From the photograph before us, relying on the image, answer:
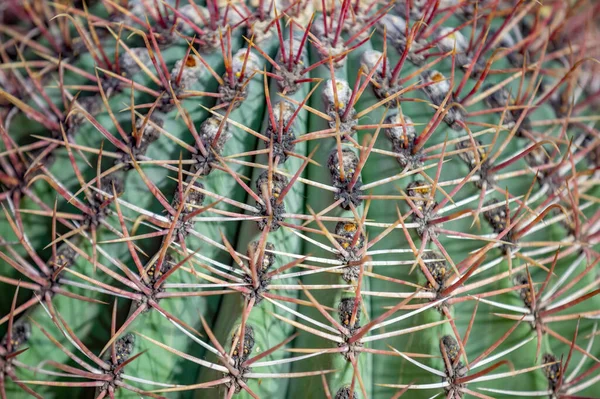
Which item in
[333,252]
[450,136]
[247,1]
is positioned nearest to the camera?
[333,252]

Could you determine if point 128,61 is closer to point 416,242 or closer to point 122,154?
point 122,154

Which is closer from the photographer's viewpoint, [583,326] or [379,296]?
[379,296]

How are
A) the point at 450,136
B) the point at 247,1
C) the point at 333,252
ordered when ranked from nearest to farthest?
1. the point at 333,252
2. the point at 450,136
3. the point at 247,1

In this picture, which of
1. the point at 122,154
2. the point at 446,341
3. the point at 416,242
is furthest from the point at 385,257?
the point at 122,154

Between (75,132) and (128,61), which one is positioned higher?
(128,61)

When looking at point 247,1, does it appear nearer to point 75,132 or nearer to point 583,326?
point 75,132

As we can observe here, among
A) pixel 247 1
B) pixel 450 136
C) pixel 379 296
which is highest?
pixel 247 1
